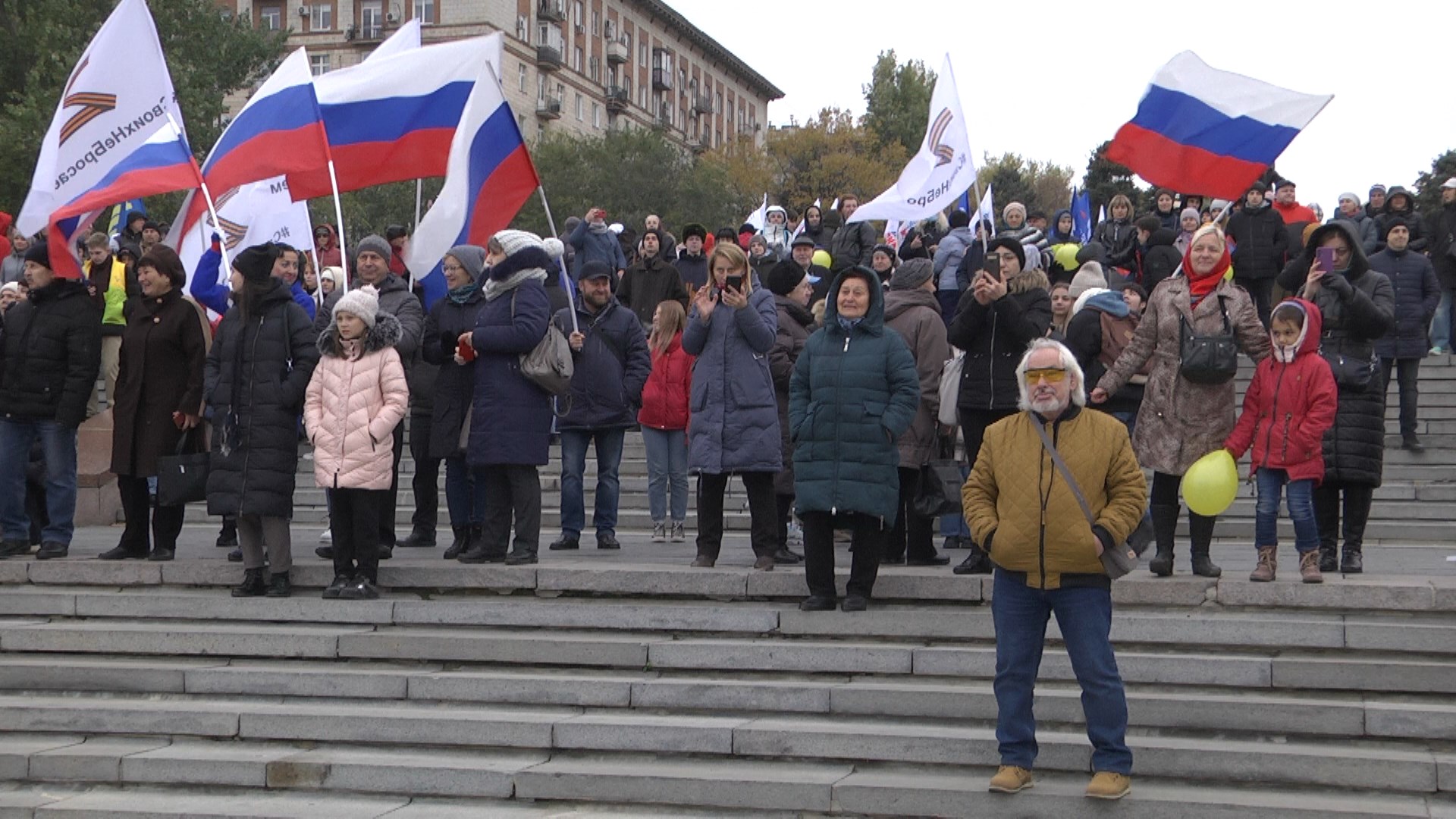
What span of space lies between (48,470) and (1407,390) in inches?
414

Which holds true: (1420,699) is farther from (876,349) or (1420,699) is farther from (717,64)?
(717,64)

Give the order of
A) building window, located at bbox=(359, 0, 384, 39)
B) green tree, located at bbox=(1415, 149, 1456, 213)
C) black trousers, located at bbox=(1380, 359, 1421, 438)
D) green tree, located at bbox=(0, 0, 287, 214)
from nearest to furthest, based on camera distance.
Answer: black trousers, located at bbox=(1380, 359, 1421, 438), green tree, located at bbox=(0, 0, 287, 214), green tree, located at bbox=(1415, 149, 1456, 213), building window, located at bbox=(359, 0, 384, 39)

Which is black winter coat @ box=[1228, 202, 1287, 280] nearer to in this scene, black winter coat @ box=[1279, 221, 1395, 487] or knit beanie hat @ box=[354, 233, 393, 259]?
black winter coat @ box=[1279, 221, 1395, 487]

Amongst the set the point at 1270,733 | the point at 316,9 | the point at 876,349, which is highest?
the point at 316,9

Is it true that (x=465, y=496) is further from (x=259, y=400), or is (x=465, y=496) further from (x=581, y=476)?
(x=259, y=400)

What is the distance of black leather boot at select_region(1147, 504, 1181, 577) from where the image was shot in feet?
28.0

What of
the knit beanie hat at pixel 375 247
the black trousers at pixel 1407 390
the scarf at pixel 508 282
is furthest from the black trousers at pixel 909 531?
the black trousers at pixel 1407 390

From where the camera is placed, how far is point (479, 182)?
10742 millimetres

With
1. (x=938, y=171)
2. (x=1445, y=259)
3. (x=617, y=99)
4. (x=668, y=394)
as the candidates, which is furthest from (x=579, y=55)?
(x=668, y=394)

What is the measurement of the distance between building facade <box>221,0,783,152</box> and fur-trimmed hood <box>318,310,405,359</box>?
52955 millimetres

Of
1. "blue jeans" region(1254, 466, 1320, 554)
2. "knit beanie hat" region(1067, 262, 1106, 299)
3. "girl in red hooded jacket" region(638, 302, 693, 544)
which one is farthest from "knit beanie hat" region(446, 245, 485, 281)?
"blue jeans" region(1254, 466, 1320, 554)

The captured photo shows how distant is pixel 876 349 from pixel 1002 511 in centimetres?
197

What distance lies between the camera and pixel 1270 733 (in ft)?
23.3

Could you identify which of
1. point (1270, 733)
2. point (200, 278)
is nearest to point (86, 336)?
point (200, 278)
